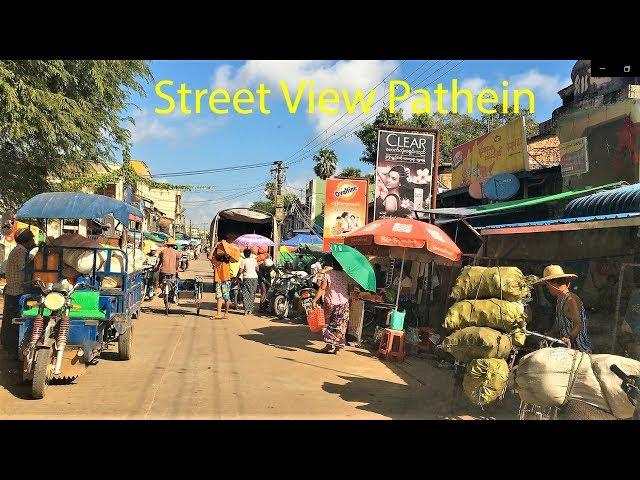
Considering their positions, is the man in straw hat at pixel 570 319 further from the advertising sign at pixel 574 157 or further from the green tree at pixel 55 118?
the green tree at pixel 55 118

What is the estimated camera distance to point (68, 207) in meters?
7.73

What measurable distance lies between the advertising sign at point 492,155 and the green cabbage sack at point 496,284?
23.6 ft

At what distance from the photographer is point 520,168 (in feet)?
41.1

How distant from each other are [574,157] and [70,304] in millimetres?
Result: 9063

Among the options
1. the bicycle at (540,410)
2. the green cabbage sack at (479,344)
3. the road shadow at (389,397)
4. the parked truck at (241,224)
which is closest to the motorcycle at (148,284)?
the parked truck at (241,224)

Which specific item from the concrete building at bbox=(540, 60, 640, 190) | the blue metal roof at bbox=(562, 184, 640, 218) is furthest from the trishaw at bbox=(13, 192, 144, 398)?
the concrete building at bbox=(540, 60, 640, 190)

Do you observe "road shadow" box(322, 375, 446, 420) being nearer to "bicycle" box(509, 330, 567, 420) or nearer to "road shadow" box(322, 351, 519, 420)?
"road shadow" box(322, 351, 519, 420)

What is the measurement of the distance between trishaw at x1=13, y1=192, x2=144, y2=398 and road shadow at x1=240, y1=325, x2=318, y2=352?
2627 millimetres

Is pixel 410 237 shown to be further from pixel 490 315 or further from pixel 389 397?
pixel 490 315

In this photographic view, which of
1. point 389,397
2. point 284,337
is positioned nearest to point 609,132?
point 389,397

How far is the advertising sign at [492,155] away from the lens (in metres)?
12.6

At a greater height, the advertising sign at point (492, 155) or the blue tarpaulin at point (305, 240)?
the advertising sign at point (492, 155)
